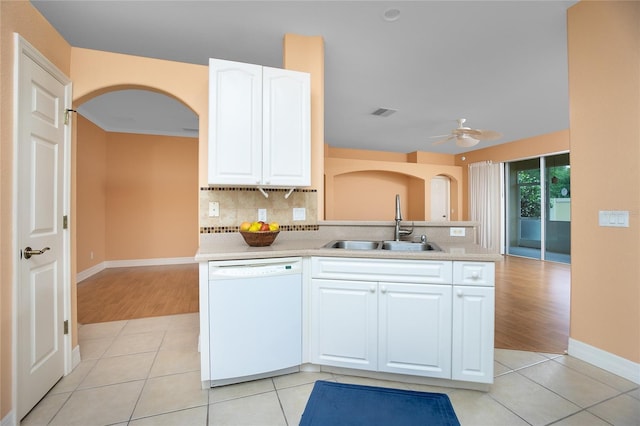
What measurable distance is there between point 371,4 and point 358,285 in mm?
2186

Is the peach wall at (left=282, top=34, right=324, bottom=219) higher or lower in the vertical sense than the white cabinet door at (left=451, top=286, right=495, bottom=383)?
higher

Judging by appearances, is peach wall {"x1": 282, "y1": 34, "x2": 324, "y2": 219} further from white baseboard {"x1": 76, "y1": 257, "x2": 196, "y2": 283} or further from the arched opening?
white baseboard {"x1": 76, "y1": 257, "x2": 196, "y2": 283}

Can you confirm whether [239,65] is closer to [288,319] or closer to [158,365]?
[288,319]

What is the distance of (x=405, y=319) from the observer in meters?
1.82

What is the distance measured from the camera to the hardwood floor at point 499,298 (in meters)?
2.65

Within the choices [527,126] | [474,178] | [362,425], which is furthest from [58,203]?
[474,178]

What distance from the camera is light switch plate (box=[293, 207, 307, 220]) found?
8.45 feet

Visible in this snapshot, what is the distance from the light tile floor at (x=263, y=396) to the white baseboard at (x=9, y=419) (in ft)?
0.33

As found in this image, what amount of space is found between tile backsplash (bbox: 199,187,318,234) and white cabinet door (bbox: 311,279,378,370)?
2.55 feet

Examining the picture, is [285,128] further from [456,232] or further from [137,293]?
[137,293]

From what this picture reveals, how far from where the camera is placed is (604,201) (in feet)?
6.93

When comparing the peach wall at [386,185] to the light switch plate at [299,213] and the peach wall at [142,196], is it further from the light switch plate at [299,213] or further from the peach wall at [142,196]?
the light switch plate at [299,213]

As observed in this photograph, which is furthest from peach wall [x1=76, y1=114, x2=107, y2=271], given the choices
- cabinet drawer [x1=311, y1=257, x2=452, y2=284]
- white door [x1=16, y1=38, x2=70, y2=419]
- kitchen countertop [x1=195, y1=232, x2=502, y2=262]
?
cabinet drawer [x1=311, y1=257, x2=452, y2=284]

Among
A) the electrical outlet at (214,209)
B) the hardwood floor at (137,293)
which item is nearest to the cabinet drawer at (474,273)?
the electrical outlet at (214,209)
